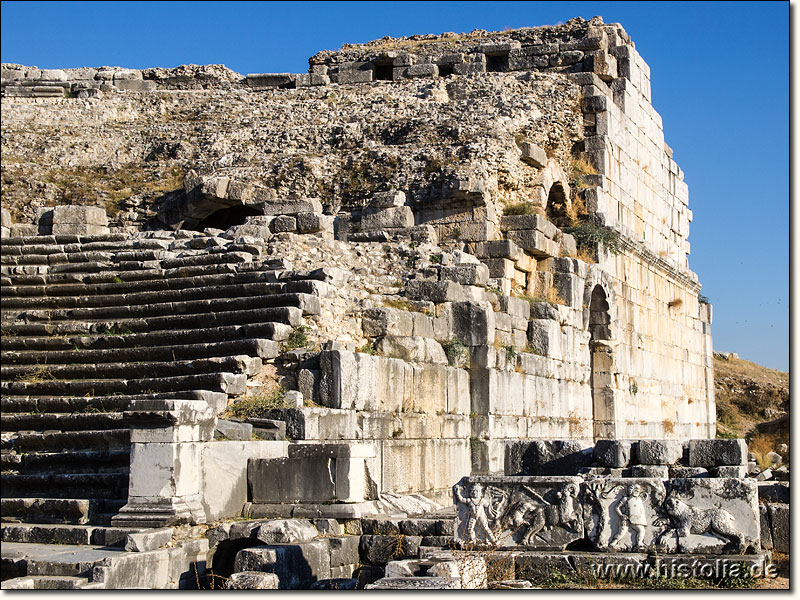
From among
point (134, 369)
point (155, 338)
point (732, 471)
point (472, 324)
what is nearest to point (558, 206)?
point (472, 324)

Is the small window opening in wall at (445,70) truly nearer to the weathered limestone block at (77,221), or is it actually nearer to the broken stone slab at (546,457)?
the weathered limestone block at (77,221)

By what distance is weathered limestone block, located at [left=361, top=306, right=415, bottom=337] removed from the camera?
13.7 meters

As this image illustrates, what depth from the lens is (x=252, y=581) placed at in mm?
8133

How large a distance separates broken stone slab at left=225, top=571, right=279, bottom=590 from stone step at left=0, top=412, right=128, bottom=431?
3.78 m

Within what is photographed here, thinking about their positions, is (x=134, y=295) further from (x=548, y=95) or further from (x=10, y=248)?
(x=548, y=95)

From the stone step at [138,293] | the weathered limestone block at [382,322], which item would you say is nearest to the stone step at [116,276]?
the stone step at [138,293]

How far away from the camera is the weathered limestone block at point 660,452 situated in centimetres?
938

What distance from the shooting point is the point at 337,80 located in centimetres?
2281

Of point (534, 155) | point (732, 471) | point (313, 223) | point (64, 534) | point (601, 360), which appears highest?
point (534, 155)

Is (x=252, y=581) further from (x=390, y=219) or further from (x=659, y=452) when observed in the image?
(x=390, y=219)

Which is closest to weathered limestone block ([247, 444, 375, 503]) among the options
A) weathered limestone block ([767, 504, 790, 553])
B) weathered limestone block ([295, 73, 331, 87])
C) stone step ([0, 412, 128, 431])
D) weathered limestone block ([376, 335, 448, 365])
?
stone step ([0, 412, 128, 431])

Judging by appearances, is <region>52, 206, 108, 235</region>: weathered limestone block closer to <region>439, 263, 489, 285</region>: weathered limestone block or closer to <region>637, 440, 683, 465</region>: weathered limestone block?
<region>439, 263, 489, 285</region>: weathered limestone block

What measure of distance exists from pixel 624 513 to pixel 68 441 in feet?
20.4
